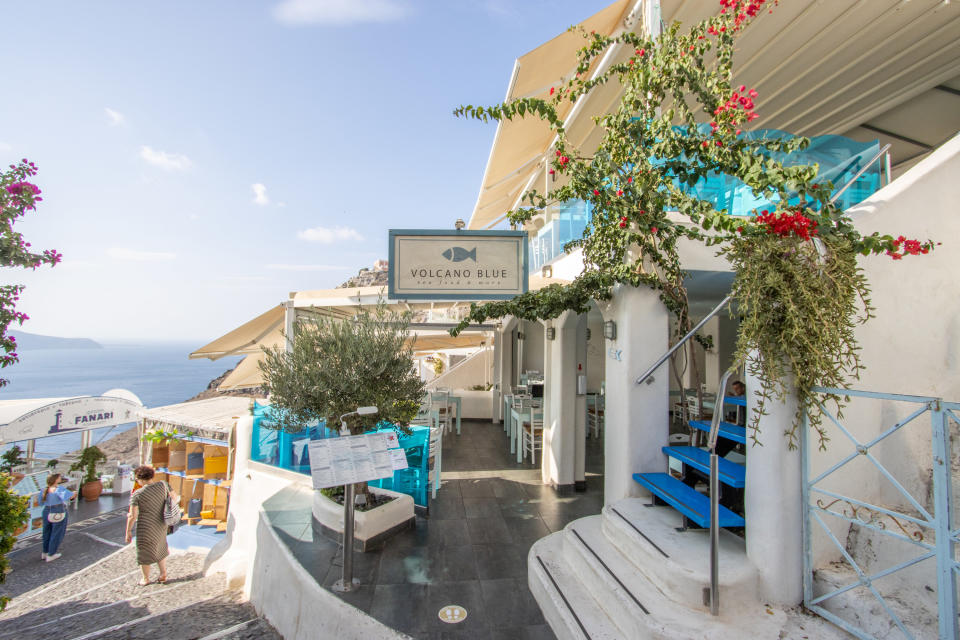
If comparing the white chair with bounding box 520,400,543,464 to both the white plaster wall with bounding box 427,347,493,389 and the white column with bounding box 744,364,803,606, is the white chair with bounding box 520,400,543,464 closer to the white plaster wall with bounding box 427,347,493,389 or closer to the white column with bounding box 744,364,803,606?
the white column with bounding box 744,364,803,606

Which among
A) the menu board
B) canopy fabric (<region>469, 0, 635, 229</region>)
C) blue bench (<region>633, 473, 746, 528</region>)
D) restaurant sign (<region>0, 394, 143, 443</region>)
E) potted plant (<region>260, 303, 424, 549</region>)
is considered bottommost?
restaurant sign (<region>0, 394, 143, 443</region>)

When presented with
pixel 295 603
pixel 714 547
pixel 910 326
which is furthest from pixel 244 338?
pixel 910 326

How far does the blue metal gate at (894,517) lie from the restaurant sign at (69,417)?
1817 centimetres

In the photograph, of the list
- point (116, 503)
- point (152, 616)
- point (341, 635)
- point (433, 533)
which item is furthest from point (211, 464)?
point (341, 635)

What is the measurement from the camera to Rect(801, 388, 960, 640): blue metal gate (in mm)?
2137

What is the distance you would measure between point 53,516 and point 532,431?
9886 millimetres

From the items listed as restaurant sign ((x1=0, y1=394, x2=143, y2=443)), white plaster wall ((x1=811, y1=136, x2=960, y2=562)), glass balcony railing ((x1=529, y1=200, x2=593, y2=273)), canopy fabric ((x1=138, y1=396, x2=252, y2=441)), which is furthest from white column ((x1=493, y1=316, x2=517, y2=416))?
restaurant sign ((x1=0, y1=394, x2=143, y2=443))

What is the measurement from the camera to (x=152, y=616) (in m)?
5.35

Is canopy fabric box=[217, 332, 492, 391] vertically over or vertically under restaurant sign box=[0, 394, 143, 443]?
over

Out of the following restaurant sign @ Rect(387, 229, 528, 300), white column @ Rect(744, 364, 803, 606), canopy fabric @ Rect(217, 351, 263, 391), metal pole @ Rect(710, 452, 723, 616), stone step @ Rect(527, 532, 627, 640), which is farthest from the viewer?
canopy fabric @ Rect(217, 351, 263, 391)

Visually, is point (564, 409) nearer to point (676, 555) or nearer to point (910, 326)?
point (676, 555)

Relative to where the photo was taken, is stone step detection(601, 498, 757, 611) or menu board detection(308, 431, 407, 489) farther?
menu board detection(308, 431, 407, 489)

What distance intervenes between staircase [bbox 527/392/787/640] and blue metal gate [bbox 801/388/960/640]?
385 mm

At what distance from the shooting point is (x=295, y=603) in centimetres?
381
